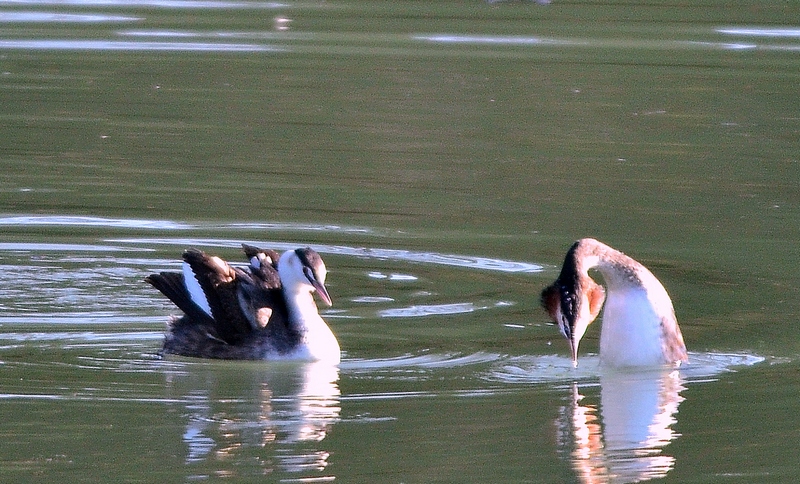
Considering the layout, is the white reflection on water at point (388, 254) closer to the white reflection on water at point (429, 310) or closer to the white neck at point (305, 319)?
the white reflection on water at point (429, 310)

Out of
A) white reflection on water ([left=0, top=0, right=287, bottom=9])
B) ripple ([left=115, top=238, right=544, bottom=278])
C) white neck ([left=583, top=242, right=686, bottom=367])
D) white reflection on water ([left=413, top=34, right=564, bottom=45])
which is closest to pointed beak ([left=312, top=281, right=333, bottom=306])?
white neck ([left=583, top=242, right=686, bottom=367])

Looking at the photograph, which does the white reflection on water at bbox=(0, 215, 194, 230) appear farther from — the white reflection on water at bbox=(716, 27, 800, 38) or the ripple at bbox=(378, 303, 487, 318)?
the white reflection on water at bbox=(716, 27, 800, 38)

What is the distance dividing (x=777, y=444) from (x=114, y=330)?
4.03m

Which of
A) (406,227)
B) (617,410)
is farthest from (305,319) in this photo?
(406,227)

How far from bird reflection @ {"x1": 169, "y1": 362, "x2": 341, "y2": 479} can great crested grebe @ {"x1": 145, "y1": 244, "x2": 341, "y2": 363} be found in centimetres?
14

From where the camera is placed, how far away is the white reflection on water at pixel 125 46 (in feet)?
74.6

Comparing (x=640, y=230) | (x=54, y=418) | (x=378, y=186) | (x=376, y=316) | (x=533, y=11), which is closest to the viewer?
(x=54, y=418)

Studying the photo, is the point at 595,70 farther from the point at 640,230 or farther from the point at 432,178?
the point at 640,230

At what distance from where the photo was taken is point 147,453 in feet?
23.7

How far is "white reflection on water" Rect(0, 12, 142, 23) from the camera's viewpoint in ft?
83.4

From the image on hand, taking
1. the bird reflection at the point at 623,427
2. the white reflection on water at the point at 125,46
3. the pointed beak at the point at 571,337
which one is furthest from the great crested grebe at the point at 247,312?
the white reflection on water at the point at 125,46

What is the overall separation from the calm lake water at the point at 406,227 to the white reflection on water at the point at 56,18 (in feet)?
0.37

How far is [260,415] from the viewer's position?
7.98 metres

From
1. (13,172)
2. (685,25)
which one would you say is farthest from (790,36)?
(13,172)
